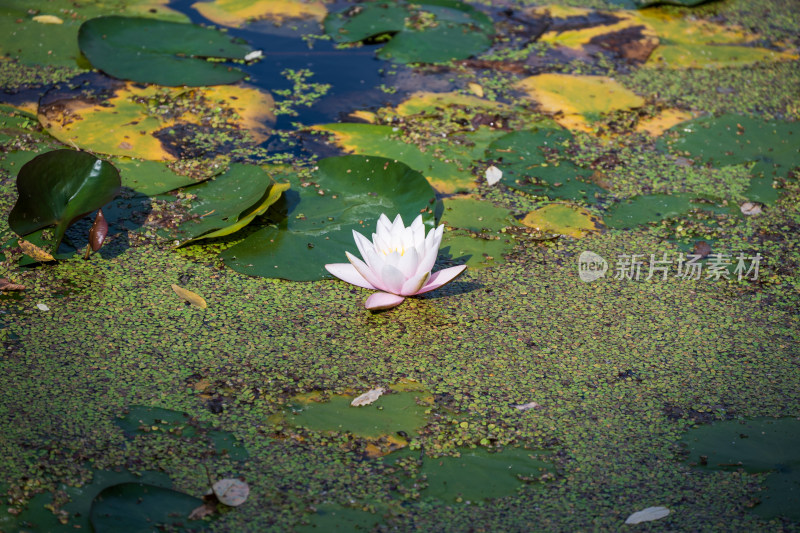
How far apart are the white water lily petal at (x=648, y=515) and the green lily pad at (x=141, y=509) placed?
3.79 ft

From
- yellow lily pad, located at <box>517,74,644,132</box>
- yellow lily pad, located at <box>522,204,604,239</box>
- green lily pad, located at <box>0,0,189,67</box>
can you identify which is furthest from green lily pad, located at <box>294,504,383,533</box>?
green lily pad, located at <box>0,0,189,67</box>

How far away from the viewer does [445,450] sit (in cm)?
212

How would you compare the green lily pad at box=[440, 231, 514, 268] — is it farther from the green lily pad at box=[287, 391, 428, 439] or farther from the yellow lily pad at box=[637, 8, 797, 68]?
the yellow lily pad at box=[637, 8, 797, 68]

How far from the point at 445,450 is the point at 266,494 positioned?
0.54 m

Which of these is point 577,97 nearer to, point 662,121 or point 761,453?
point 662,121

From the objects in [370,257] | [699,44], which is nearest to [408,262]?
[370,257]

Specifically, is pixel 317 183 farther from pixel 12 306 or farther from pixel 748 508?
pixel 748 508

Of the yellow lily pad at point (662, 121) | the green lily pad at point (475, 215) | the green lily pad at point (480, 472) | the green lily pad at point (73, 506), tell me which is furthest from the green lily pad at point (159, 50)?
the green lily pad at point (480, 472)

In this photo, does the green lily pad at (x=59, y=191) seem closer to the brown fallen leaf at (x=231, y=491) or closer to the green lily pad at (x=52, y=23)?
the brown fallen leaf at (x=231, y=491)

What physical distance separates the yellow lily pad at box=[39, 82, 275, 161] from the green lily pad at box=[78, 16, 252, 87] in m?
0.09

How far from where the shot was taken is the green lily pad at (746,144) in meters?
3.70

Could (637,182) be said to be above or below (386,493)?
above

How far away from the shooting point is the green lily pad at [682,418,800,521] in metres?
1.98

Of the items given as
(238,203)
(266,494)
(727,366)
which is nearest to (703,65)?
(727,366)
